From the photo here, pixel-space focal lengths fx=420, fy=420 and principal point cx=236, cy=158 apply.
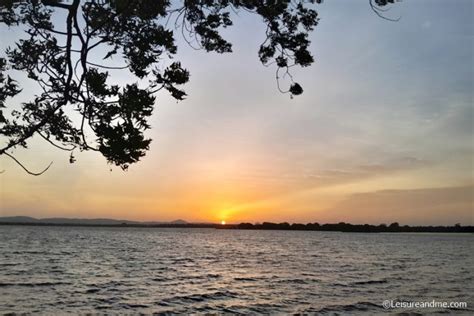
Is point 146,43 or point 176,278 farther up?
point 146,43

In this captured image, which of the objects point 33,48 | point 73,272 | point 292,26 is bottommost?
point 73,272

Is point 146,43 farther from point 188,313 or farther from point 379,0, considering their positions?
point 188,313

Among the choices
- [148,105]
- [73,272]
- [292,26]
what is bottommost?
[73,272]

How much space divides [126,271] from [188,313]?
68.9 feet

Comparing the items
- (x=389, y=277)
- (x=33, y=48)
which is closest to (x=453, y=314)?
(x=389, y=277)

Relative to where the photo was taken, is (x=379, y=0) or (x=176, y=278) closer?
(x=379, y=0)

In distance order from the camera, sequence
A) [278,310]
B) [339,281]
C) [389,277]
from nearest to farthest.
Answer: [278,310] → [339,281] → [389,277]

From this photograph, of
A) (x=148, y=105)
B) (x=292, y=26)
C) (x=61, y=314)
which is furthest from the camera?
(x=61, y=314)

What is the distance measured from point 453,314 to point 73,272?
33.2m

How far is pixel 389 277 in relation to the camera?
1599 inches

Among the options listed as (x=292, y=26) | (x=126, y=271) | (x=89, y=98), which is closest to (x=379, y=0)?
(x=292, y=26)

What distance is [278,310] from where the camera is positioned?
79.9ft

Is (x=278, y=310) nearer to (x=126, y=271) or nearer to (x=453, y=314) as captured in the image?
(x=453, y=314)

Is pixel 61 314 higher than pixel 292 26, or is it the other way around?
pixel 292 26
